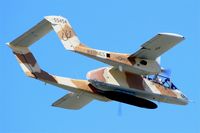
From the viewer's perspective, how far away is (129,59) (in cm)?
5938

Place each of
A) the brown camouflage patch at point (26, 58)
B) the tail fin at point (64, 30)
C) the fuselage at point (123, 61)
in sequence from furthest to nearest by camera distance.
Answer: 1. the brown camouflage patch at point (26, 58)
2. the tail fin at point (64, 30)
3. the fuselage at point (123, 61)

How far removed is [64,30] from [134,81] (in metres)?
5.76

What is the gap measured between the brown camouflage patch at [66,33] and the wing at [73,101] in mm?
5725

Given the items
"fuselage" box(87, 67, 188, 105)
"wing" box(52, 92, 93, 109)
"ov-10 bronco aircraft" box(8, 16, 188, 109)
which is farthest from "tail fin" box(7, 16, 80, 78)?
"wing" box(52, 92, 93, 109)

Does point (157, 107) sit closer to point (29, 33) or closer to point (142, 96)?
point (142, 96)

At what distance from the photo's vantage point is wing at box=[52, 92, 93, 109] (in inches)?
2563

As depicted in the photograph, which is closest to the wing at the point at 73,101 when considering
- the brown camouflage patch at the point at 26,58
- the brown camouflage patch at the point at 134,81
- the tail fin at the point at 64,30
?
the brown camouflage patch at the point at 134,81

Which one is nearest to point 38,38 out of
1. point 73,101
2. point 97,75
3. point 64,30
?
point 64,30

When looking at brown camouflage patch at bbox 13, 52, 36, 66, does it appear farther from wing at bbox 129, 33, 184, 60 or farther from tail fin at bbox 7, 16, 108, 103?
wing at bbox 129, 33, 184, 60

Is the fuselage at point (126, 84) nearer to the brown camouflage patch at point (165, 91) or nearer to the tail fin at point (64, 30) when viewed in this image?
the brown camouflage patch at point (165, 91)

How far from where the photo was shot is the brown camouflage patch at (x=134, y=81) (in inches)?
2385

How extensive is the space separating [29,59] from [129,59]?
676 cm

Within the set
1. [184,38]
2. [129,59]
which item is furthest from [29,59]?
Result: [184,38]

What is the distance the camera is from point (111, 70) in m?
60.5
